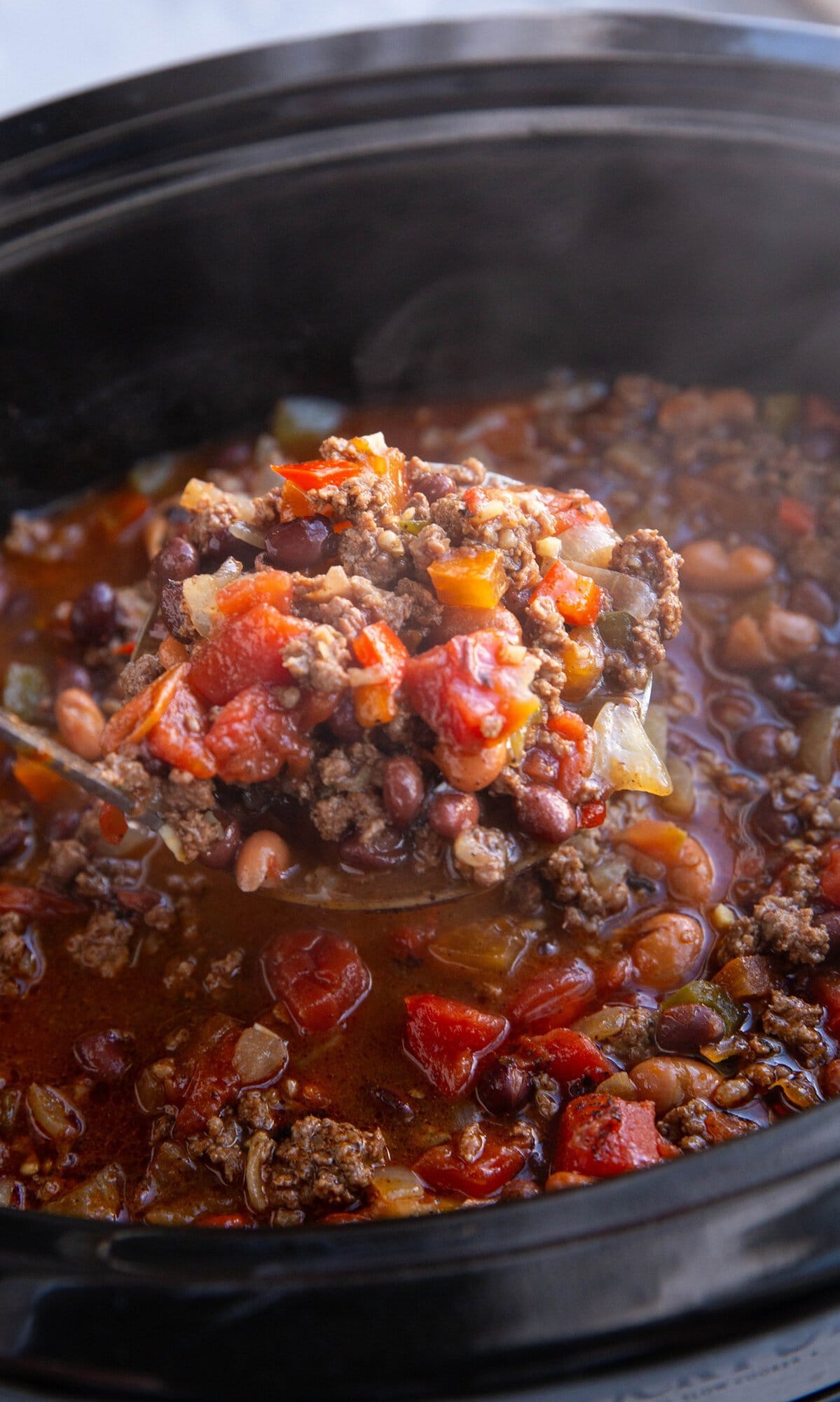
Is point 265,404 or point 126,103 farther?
point 265,404

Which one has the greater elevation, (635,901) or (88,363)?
(88,363)

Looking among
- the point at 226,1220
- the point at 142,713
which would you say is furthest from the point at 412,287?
the point at 226,1220

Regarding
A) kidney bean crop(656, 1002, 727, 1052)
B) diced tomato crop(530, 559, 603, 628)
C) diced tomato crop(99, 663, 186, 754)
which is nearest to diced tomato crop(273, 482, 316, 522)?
diced tomato crop(99, 663, 186, 754)

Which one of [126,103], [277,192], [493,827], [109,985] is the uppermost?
[126,103]

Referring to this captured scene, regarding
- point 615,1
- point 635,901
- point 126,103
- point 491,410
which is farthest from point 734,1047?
point 615,1

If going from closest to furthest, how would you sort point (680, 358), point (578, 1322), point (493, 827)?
point (578, 1322) < point (493, 827) < point (680, 358)

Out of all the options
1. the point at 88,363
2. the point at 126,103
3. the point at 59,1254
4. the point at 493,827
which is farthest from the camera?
the point at 88,363

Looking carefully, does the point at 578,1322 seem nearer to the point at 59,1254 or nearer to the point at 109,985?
the point at 59,1254

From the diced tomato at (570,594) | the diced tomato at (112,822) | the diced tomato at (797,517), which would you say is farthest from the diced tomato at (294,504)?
the diced tomato at (797,517)
